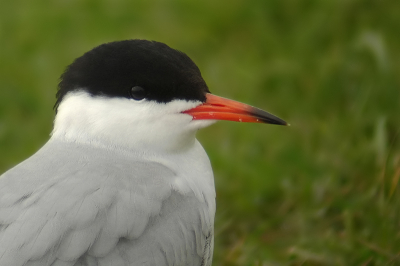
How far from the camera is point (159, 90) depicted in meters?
2.77

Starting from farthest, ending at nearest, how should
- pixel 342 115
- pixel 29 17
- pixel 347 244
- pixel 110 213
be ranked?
pixel 29 17 → pixel 342 115 → pixel 347 244 → pixel 110 213

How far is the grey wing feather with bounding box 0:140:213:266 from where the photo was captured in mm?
2307

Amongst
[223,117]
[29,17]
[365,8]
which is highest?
[365,8]

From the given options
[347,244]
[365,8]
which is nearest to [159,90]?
[347,244]

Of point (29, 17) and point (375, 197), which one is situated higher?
point (29, 17)

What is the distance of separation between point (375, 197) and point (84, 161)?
5.98ft

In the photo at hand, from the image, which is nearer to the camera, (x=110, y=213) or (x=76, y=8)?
(x=110, y=213)

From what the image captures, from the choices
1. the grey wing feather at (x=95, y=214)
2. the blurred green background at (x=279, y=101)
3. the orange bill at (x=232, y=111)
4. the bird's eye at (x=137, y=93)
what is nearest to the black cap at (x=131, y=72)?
→ the bird's eye at (x=137, y=93)

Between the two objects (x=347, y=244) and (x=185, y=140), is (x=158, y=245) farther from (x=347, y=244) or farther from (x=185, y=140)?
(x=347, y=244)

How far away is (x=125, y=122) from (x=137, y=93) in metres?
0.16

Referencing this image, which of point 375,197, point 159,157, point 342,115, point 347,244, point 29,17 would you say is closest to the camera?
point 159,157

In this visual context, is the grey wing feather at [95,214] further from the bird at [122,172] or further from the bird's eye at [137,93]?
the bird's eye at [137,93]

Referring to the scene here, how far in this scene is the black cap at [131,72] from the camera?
2.75 metres

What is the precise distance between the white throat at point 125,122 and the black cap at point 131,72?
4cm
